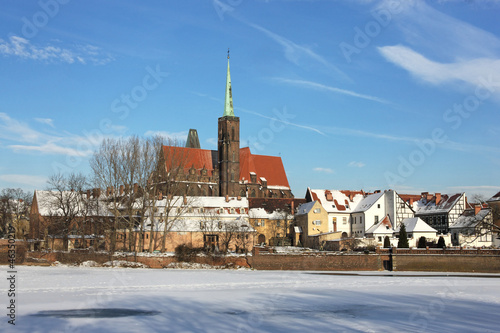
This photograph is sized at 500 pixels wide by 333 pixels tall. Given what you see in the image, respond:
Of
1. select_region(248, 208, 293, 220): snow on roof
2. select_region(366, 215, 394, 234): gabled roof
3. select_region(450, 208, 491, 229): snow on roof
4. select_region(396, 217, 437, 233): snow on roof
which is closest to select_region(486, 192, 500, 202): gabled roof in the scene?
select_region(450, 208, 491, 229): snow on roof

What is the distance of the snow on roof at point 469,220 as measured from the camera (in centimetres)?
7132

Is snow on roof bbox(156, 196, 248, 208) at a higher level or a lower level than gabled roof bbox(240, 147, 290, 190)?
lower

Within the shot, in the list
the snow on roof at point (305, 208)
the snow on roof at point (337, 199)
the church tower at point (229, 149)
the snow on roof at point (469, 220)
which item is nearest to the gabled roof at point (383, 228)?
the snow on roof at point (337, 199)

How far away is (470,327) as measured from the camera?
20609 millimetres

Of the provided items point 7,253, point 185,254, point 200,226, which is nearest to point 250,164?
point 200,226

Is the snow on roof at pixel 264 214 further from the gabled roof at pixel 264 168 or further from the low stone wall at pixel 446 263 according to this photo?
the gabled roof at pixel 264 168

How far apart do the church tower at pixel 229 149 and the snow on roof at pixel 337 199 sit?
2239cm

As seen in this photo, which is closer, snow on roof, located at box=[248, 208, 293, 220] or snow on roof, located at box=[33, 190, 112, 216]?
snow on roof, located at box=[33, 190, 112, 216]

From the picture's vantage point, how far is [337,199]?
275 ft

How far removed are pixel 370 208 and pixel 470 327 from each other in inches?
2284

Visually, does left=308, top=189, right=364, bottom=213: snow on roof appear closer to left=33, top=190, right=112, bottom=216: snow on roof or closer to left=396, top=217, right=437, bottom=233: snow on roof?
left=396, top=217, right=437, bottom=233: snow on roof

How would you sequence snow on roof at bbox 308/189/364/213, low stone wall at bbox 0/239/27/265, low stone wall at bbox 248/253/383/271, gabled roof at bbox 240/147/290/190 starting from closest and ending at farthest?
low stone wall at bbox 248/253/383/271 → low stone wall at bbox 0/239/27/265 → snow on roof at bbox 308/189/364/213 → gabled roof at bbox 240/147/290/190

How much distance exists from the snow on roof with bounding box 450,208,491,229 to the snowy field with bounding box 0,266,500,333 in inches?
1392

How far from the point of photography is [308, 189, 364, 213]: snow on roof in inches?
3228
